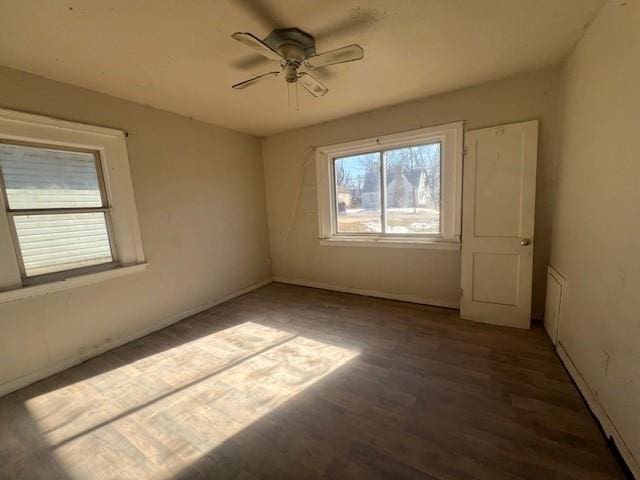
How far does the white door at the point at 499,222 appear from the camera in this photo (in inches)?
95.4

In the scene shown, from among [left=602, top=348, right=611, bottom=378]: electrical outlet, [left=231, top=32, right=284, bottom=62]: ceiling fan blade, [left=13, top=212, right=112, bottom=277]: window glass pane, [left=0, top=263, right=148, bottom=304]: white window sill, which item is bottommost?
[left=602, top=348, right=611, bottom=378]: electrical outlet

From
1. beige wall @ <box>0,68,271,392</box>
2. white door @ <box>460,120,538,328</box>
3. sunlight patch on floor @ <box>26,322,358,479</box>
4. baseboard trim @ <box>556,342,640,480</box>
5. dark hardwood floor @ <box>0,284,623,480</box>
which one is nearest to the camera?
baseboard trim @ <box>556,342,640,480</box>

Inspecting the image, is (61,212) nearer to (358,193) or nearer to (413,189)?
(358,193)

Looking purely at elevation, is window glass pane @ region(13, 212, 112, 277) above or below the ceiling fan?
below

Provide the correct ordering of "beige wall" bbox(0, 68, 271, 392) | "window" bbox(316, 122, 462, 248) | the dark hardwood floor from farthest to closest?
"window" bbox(316, 122, 462, 248)
"beige wall" bbox(0, 68, 271, 392)
the dark hardwood floor

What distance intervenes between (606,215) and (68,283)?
3.99 m

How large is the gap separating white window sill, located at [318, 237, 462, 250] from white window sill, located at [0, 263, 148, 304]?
2.37 m

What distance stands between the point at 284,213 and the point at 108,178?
2262 mm

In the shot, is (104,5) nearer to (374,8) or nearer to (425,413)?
(374,8)

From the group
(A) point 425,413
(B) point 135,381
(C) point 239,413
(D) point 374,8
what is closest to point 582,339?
(A) point 425,413

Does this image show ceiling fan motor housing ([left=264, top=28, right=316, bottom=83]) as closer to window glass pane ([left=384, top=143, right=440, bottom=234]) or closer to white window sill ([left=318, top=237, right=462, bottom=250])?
window glass pane ([left=384, top=143, right=440, bottom=234])

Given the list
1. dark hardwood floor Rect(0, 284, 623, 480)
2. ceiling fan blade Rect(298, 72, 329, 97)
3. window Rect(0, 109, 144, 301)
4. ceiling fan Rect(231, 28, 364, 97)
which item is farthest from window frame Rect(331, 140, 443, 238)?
window Rect(0, 109, 144, 301)

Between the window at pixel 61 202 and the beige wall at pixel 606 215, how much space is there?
148 inches

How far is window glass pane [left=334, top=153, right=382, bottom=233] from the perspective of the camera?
3.46 m
